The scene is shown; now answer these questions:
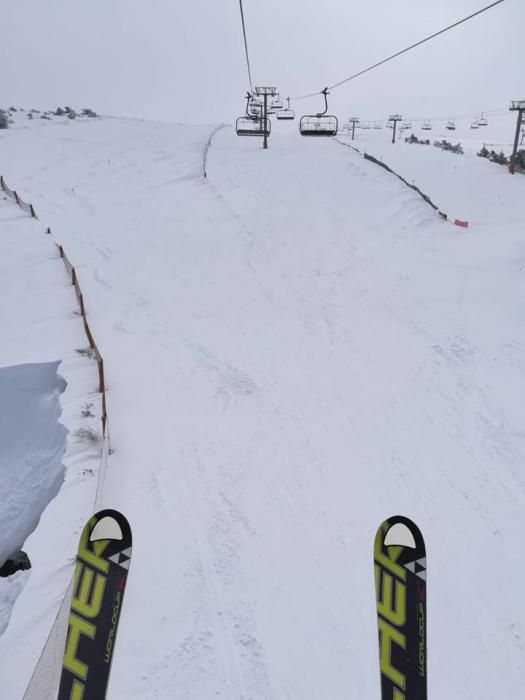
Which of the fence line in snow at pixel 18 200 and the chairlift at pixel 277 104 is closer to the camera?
the fence line in snow at pixel 18 200

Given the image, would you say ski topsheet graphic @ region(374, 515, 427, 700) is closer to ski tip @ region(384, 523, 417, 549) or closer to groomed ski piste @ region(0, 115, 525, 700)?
ski tip @ region(384, 523, 417, 549)

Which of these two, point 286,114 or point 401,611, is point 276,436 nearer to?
point 401,611

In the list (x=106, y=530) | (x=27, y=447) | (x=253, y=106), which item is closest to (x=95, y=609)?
(x=106, y=530)

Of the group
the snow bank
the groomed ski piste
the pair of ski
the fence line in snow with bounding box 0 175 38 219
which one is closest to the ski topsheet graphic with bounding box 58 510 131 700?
the pair of ski

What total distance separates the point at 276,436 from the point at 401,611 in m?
5.94

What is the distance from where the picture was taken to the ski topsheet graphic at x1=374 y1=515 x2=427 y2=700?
3719mm

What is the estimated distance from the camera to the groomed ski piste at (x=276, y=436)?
5.98 m

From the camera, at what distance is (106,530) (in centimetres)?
388

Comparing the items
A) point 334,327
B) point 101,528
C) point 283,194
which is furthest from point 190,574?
point 283,194

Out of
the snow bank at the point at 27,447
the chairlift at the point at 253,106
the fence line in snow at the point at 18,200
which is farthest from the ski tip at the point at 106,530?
the chairlift at the point at 253,106

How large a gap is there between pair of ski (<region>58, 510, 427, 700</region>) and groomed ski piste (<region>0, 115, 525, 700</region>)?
2282 mm

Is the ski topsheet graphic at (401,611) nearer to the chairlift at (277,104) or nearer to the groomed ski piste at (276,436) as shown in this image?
the groomed ski piste at (276,436)

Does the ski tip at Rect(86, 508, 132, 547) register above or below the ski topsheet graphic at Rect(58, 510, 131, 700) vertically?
above

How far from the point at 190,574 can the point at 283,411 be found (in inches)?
172
